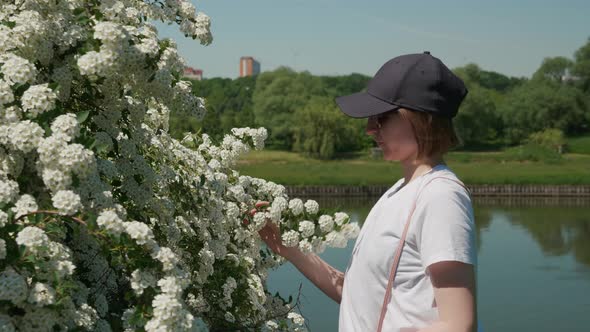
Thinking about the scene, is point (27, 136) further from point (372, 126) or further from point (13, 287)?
point (372, 126)

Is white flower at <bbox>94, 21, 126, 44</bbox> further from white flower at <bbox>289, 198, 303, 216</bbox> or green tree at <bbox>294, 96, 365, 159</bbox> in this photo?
green tree at <bbox>294, 96, 365, 159</bbox>

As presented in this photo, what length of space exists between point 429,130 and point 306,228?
7.45ft

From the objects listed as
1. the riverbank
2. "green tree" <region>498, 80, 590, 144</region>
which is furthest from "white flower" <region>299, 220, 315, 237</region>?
"green tree" <region>498, 80, 590, 144</region>

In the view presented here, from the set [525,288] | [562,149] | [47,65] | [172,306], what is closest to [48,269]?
[172,306]

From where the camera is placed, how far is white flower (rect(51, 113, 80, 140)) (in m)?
3.23

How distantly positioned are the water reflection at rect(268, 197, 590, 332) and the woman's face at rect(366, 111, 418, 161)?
1220 centimetres

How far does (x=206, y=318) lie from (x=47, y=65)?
2394 millimetres

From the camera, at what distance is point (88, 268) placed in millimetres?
3902

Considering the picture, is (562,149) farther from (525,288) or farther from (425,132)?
(425,132)

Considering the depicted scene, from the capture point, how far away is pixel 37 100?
3412 mm

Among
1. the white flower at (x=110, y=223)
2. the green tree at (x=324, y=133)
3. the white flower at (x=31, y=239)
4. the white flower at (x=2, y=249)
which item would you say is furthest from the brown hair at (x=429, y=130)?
the green tree at (x=324, y=133)

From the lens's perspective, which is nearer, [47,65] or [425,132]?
[425,132]

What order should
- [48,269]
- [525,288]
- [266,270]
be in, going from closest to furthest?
[48,269], [266,270], [525,288]

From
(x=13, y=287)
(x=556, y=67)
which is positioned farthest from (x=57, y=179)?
(x=556, y=67)
